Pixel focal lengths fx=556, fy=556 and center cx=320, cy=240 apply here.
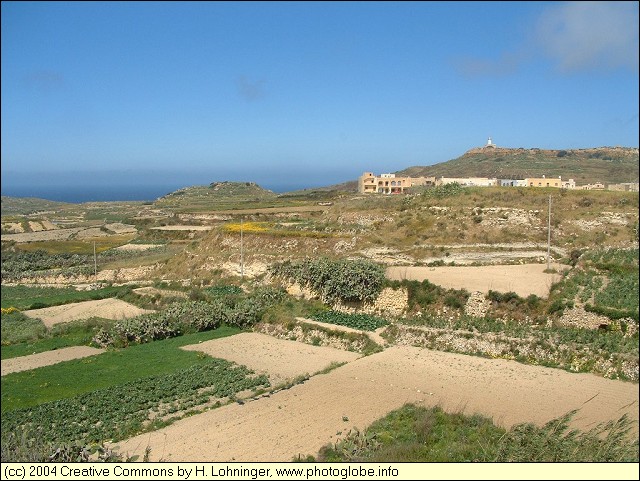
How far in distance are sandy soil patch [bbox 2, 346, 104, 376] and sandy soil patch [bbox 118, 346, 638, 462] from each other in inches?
288

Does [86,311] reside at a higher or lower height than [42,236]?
lower

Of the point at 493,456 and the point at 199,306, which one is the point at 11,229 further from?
the point at 493,456

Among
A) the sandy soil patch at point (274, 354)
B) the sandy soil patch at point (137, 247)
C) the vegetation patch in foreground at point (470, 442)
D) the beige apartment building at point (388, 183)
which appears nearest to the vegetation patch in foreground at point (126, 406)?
the sandy soil patch at point (274, 354)

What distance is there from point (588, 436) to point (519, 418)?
204cm

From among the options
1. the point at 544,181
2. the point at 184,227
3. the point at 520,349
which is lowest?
the point at 520,349

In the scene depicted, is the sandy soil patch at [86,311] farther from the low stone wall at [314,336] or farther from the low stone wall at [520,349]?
the low stone wall at [520,349]

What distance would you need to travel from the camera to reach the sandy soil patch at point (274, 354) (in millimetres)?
14755

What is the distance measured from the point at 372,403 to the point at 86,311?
1628cm

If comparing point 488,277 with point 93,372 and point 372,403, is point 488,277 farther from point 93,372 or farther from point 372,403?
point 93,372

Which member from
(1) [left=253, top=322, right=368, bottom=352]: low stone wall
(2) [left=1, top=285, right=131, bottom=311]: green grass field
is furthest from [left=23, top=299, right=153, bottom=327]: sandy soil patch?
(1) [left=253, top=322, right=368, bottom=352]: low stone wall

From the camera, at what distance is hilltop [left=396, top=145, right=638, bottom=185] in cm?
4381

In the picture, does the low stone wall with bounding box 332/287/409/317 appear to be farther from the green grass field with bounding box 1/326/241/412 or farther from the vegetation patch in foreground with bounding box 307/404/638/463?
the vegetation patch in foreground with bounding box 307/404/638/463

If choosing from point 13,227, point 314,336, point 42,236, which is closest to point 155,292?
point 314,336

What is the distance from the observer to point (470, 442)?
30.8 feet
